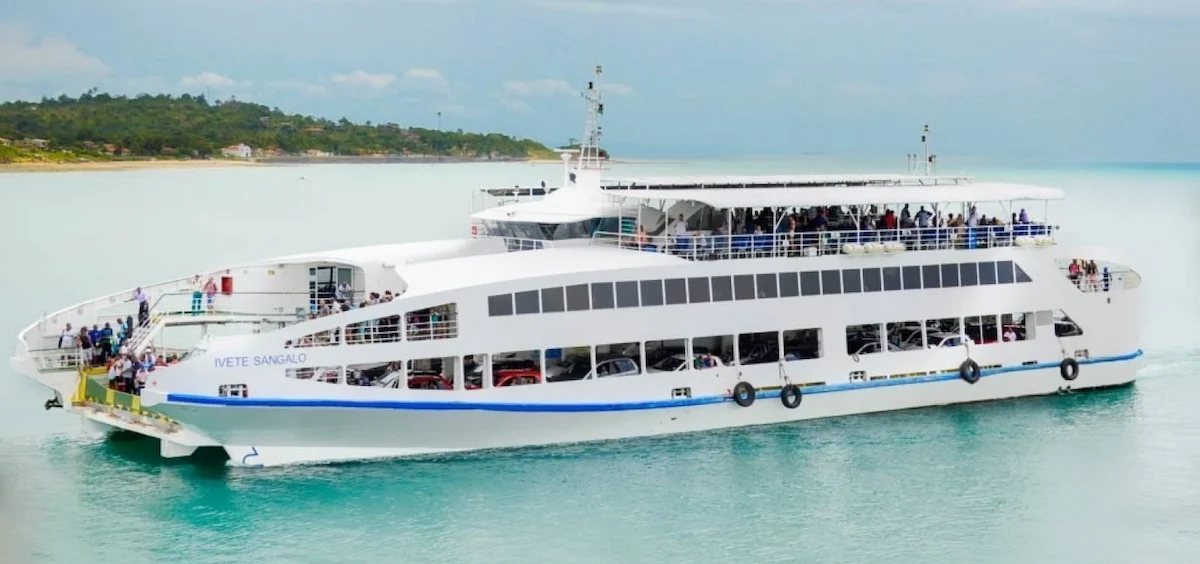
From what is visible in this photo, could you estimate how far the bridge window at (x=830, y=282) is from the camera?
27891mm

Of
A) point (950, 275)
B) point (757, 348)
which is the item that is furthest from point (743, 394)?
point (950, 275)

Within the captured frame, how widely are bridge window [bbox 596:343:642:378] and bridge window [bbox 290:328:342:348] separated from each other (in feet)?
16.4

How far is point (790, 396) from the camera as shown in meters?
27.2

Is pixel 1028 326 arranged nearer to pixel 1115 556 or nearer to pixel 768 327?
Answer: pixel 768 327

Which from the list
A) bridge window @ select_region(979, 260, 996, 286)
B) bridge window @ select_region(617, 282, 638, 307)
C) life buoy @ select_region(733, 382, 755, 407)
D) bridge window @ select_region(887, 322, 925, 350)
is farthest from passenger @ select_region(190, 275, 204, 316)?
bridge window @ select_region(979, 260, 996, 286)

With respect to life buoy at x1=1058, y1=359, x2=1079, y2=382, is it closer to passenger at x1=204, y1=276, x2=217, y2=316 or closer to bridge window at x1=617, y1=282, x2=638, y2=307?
bridge window at x1=617, y1=282, x2=638, y2=307

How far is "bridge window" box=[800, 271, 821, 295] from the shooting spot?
27641 millimetres

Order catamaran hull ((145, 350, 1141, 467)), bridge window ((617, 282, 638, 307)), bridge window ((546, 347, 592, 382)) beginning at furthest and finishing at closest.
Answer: bridge window ((546, 347, 592, 382)) → bridge window ((617, 282, 638, 307)) → catamaran hull ((145, 350, 1141, 467))

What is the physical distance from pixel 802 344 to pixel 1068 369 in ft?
21.2

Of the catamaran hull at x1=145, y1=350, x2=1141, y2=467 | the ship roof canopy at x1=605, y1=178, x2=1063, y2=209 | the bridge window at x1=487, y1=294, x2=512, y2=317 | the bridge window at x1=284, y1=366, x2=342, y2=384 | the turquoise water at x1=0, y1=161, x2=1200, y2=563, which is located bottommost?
the turquoise water at x1=0, y1=161, x2=1200, y2=563

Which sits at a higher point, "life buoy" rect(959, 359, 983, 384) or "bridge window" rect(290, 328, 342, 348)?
"bridge window" rect(290, 328, 342, 348)

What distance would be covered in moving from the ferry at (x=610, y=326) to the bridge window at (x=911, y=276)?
0.12ft

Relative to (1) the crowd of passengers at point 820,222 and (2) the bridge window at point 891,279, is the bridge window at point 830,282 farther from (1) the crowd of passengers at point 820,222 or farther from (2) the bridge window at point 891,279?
(2) the bridge window at point 891,279

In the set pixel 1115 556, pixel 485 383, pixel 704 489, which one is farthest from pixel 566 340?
pixel 1115 556
